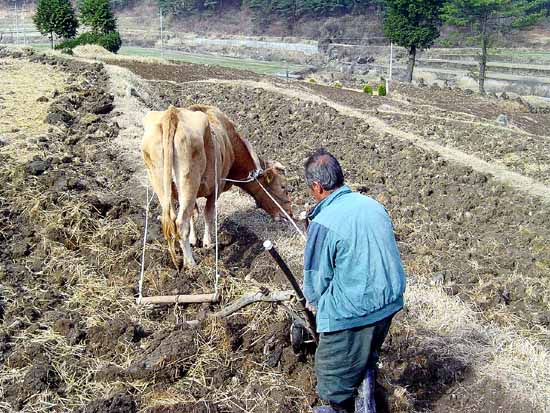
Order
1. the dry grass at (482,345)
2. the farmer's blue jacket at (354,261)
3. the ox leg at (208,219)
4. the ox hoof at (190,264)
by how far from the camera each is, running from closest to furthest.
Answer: the farmer's blue jacket at (354,261), the dry grass at (482,345), the ox hoof at (190,264), the ox leg at (208,219)

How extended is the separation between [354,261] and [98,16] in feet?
111

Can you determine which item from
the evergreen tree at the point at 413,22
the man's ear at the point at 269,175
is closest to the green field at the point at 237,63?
the evergreen tree at the point at 413,22

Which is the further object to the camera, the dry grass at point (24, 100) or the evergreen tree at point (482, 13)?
the evergreen tree at point (482, 13)

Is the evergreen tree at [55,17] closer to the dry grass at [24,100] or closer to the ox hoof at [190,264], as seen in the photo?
the dry grass at [24,100]

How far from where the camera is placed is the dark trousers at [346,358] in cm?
367

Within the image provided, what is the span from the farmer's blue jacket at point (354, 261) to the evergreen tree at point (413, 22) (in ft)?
104

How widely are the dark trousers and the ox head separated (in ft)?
14.2

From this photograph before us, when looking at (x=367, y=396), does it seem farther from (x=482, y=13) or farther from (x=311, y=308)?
(x=482, y=13)

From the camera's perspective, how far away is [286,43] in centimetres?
6147

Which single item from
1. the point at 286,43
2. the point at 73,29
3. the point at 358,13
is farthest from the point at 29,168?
the point at 358,13

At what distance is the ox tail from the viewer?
19.3ft

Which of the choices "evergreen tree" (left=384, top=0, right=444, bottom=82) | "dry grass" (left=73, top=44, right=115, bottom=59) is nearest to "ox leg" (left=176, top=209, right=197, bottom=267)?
"dry grass" (left=73, top=44, right=115, bottom=59)

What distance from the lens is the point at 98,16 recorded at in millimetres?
33750

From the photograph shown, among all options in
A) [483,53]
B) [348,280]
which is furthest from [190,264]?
[483,53]
